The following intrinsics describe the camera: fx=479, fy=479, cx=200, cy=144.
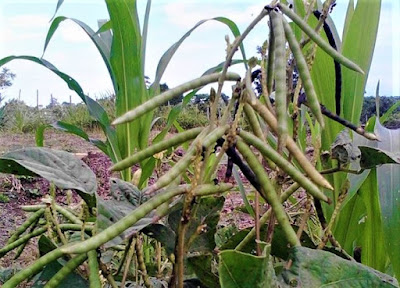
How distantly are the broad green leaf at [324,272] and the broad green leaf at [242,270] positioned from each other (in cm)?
4

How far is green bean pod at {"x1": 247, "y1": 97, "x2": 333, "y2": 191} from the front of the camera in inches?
9.5

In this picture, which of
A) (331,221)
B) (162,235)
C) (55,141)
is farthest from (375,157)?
(55,141)

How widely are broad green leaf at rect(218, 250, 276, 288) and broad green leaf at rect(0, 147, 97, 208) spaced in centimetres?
16

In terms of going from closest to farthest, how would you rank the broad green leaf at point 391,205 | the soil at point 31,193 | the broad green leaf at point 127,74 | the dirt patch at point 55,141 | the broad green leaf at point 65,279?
the broad green leaf at point 65,279 → the broad green leaf at point 391,205 → the broad green leaf at point 127,74 → the soil at point 31,193 → the dirt patch at point 55,141

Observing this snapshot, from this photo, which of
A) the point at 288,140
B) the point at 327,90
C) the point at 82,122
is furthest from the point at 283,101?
the point at 82,122

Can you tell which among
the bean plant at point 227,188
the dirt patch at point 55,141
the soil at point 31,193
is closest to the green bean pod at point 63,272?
the bean plant at point 227,188

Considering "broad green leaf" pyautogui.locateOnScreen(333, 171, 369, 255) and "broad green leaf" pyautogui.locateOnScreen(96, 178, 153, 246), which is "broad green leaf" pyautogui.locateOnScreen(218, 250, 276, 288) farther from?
"broad green leaf" pyautogui.locateOnScreen(333, 171, 369, 255)

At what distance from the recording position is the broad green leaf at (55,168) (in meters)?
0.36

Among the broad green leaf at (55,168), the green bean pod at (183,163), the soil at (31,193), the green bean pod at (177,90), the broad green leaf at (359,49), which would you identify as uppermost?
the broad green leaf at (359,49)

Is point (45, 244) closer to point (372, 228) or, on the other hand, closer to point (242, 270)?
point (242, 270)

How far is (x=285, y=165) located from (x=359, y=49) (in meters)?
0.47

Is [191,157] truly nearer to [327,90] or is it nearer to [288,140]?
[288,140]

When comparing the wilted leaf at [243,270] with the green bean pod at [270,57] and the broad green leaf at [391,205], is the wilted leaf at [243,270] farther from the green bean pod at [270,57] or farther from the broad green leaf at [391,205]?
the broad green leaf at [391,205]

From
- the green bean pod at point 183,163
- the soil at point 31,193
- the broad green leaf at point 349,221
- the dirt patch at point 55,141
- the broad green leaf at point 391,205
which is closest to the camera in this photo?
the green bean pod at point 183,163
